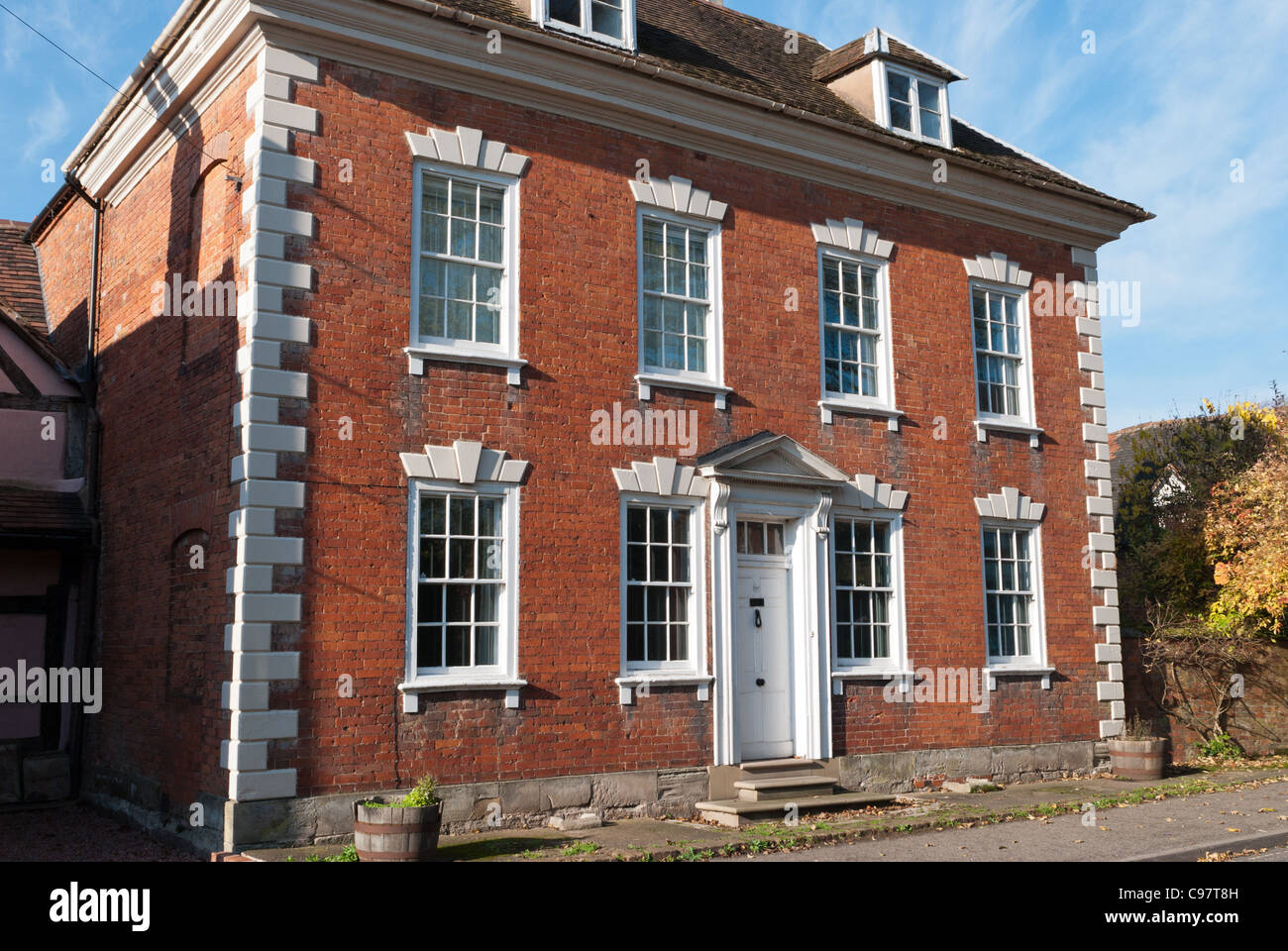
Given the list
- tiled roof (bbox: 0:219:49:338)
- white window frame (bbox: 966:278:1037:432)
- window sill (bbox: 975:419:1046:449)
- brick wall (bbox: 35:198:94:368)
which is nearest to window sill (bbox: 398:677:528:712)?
window sill (bbox: 975:419:1046:449)

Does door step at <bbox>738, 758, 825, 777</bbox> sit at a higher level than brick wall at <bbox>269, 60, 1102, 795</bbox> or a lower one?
lower

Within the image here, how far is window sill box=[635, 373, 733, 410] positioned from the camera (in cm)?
1310

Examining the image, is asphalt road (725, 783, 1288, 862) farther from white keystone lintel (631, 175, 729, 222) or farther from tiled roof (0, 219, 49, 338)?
tiled roof (0, 219, 49, 338)

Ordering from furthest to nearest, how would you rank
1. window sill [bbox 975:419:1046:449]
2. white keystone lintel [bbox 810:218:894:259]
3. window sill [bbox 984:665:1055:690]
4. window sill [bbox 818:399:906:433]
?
window sill [bbox 975:419:1046:449] → window sill [bbox 984:665:1055:690] → white keystone lintel [bbox 810:218:894:259] → window sill [bbox 818:399:906:433]

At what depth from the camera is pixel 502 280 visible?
1247 cm

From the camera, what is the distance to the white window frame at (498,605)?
36.9 ft

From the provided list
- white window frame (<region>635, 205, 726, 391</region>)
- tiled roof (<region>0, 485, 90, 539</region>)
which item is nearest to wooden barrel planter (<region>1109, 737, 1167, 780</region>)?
white window frame (<region>635, 205, 726, 391</region>)

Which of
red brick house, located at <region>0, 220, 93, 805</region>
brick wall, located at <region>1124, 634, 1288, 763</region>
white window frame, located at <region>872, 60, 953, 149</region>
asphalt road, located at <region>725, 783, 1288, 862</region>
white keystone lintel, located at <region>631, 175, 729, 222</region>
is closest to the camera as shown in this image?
asphalt road, located at <region>725, 783, 1288, 862</region>

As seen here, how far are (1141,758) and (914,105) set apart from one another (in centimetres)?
969

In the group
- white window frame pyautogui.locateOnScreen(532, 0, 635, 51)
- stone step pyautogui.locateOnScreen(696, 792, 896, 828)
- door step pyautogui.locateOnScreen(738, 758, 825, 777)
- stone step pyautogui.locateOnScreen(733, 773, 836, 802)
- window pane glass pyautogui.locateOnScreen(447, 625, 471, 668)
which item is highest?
white window frame pyautogui.locateOnScreen(532, 0, 635, 51)

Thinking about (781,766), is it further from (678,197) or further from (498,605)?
Answer: (678,197)

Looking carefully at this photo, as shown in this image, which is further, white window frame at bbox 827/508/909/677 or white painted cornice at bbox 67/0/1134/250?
white window frame at bbox 827/508/909/677

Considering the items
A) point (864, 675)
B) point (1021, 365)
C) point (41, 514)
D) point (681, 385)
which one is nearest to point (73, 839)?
point (41, 514)

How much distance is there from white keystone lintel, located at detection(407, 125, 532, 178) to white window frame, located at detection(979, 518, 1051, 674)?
8.00 meters
